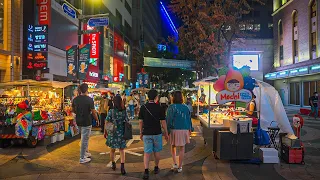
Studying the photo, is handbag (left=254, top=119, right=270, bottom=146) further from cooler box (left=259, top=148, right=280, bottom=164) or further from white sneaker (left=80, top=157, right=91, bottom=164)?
white sneaker (left=80, top=157, right=91, bottom=164)

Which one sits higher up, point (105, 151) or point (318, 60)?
point (318, 60)

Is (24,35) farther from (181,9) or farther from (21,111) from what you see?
(181,9)

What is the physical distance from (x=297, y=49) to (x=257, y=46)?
11.0 m

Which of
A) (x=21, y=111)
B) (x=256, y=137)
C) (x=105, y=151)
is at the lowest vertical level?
(x=105, y=151)

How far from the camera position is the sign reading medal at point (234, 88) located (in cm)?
773

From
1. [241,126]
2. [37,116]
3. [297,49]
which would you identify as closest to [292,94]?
[297,49]

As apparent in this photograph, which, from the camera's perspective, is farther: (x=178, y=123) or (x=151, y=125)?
(x=178, y=123)

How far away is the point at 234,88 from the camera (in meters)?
7.74

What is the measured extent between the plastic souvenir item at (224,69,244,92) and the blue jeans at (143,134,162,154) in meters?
2.69

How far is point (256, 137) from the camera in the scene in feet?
25.6

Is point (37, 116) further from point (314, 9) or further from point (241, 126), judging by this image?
point (314, 9)

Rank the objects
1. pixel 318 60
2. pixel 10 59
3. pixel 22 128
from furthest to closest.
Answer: pixel 318 60 → pixel 10 59 → pixel 22 128

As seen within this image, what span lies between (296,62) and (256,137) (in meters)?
28.0

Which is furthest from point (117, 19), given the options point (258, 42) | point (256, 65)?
point (256, 65)
